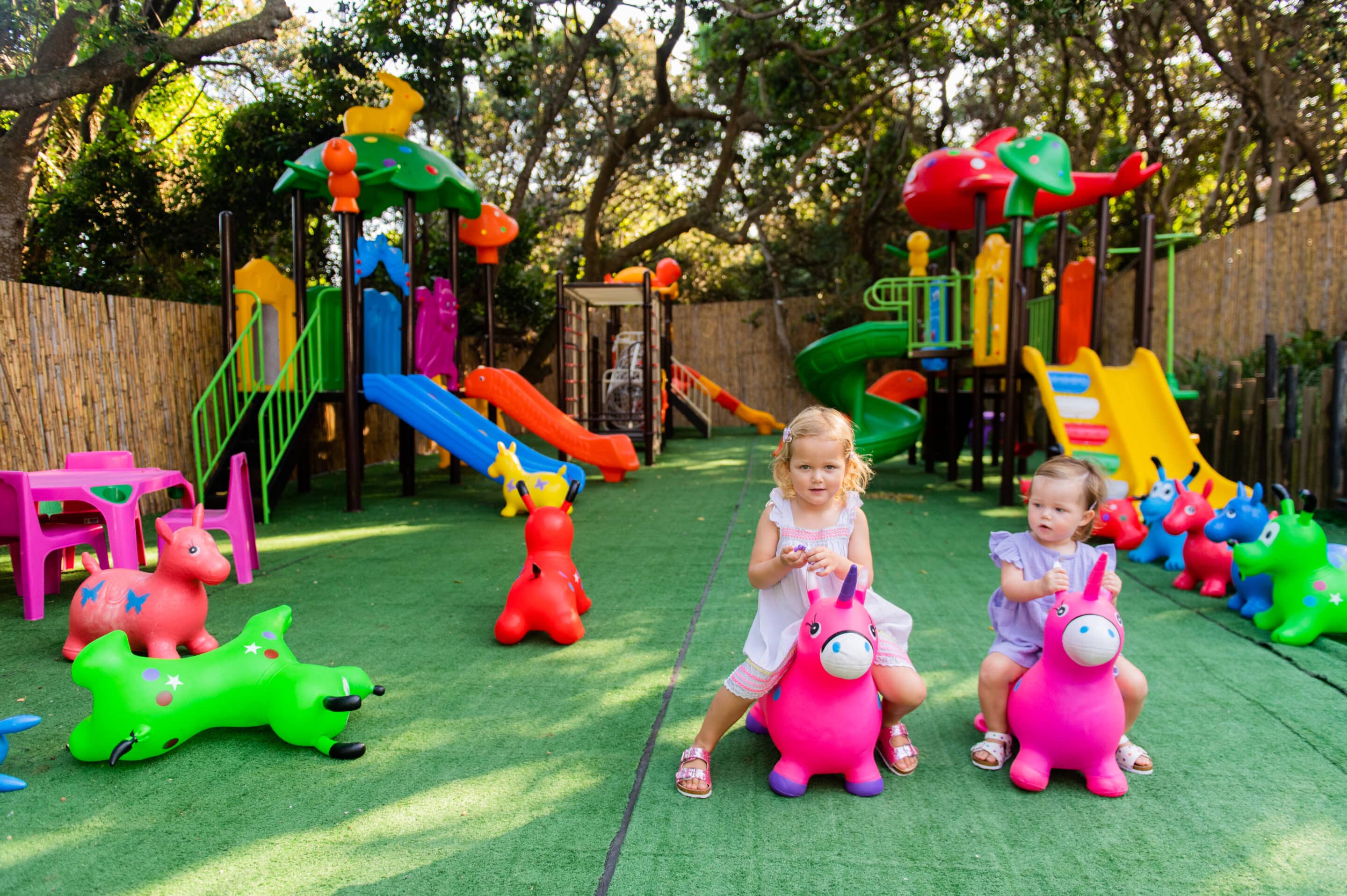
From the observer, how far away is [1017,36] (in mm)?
15320

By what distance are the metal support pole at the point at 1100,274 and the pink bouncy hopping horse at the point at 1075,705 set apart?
681 cm

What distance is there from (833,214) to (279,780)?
18765 millimetres

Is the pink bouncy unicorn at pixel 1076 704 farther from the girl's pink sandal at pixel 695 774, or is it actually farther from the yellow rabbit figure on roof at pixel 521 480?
the yellow rabbit figure on roof at pixel 521 480

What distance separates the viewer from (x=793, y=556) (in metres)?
A: 2.46

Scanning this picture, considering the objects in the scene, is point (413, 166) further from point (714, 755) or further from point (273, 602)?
point (714, 755)

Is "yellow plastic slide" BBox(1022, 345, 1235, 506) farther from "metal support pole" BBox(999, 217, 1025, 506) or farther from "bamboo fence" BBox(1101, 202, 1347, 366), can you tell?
"bamboo fence" BBox(1101, 202, 1347, 366)

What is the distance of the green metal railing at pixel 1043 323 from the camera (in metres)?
9.85

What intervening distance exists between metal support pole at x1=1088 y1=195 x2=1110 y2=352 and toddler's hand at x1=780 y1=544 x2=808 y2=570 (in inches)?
281

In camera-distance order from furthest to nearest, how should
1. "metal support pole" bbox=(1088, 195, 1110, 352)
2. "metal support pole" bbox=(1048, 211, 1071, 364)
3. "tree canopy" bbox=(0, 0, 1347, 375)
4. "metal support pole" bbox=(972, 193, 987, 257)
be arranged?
1. "tree canopy" bbox=(0, 0, 1347, 375)
2. "metal support pole" bbox=(1048, 211, 1071, 364)
3. "metal support pole" bbox=(972, 193, 987, 257)
4. "metal support pole" bbox=(1088, 195, 1110, 352)

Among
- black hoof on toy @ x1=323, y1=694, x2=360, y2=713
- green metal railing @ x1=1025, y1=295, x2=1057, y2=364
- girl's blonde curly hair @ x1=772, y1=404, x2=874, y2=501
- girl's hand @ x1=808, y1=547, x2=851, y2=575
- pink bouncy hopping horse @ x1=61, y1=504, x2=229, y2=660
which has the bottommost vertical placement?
black hoof on toy @ x1=323, y1=694, x2=360, y2=713

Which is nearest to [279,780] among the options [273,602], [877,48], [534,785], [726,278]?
[534,785]

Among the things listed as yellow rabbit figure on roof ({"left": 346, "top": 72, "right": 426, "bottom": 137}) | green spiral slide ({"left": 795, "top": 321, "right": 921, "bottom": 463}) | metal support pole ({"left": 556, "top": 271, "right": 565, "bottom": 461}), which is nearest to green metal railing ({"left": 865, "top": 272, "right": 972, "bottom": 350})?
green spiral slide ({"left": 795, "top": 321, "right": 921, "bottom": 463})

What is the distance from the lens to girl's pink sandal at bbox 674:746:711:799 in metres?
2.51

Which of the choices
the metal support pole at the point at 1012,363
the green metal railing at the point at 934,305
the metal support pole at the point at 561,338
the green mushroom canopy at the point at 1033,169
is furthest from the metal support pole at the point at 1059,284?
the metal support pole at the point at 561,338
